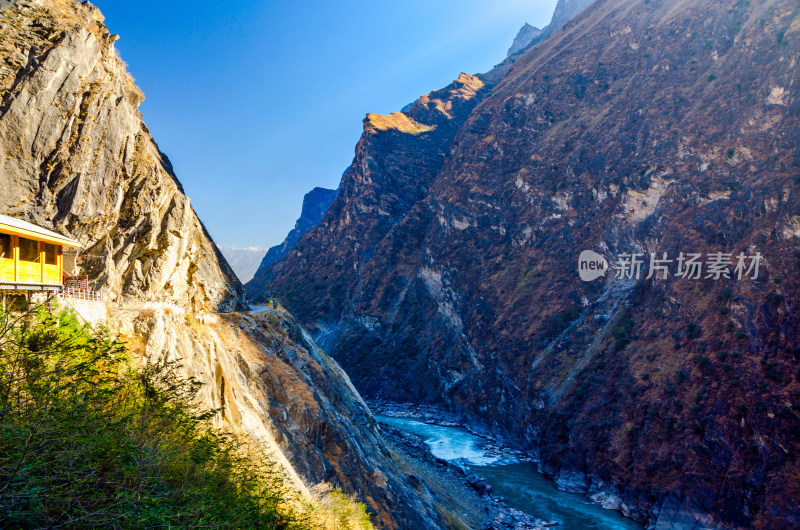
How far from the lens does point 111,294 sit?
48.2ft

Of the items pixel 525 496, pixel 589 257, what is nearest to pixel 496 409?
pixel 525 496

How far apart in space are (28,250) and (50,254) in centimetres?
89

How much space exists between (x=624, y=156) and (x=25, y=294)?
58.6 metres

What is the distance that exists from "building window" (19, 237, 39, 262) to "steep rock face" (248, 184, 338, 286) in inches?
6545

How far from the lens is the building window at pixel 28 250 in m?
12.1

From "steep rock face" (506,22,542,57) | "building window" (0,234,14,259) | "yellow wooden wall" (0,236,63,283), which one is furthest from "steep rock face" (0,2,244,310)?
"steep rock face" (506,22,542,57)

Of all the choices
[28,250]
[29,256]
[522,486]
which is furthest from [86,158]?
[522,486]

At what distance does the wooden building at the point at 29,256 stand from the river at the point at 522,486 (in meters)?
31.9

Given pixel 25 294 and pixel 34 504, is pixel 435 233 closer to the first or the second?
pixel 25 294

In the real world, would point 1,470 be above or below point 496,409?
above

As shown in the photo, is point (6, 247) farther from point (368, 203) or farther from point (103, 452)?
point (368, 203)

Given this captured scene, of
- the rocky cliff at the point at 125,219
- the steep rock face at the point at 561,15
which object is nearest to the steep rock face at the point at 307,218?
the steep rock face at the point at 561,15

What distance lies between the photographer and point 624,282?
45.9m

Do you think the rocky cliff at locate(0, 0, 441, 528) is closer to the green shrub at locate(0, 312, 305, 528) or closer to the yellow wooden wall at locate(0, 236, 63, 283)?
the yellow wooden wall at locate(0, 236, 63, 283)
